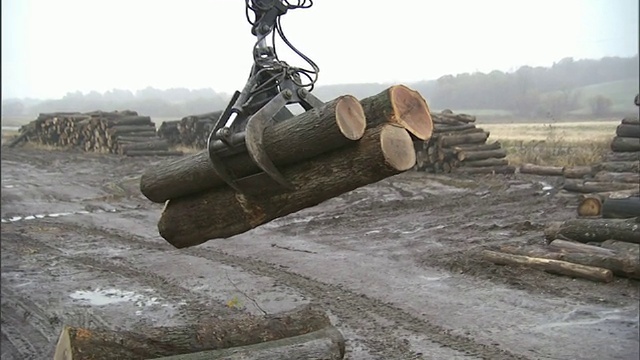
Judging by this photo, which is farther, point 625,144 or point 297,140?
point 625,144

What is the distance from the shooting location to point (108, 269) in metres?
7.35

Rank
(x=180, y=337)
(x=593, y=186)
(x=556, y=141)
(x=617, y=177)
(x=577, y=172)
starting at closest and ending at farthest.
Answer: (x=180, y=337) < (x=617, y=177) < (x=593, y=186) < (x=556, y=141) < (x=577, y=172)

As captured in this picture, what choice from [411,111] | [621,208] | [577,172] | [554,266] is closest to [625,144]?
[621,208]

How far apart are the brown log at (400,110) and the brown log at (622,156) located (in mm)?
5535

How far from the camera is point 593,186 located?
982cm

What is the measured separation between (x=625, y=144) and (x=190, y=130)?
14610 millimetres

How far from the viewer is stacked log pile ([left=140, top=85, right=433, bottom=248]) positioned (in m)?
3.24

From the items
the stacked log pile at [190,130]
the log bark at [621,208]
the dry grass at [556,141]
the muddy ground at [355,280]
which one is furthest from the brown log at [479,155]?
the stacked log pile at [190,130]

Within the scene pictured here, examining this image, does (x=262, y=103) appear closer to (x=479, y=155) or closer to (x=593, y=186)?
(x=593, y=186)

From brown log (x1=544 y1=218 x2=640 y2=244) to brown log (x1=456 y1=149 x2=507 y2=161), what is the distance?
6.20 meters

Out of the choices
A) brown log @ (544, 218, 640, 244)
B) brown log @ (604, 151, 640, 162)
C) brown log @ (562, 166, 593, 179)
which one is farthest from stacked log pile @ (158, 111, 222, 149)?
brown log @ (544, 218, 640, 244)

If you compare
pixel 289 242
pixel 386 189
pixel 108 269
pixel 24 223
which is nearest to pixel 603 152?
pixel 386 189

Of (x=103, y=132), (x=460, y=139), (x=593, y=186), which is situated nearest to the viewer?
(x=593, y=186)

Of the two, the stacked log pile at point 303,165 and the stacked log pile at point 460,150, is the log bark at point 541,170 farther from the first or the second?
the stacked log pile at point 303,165
